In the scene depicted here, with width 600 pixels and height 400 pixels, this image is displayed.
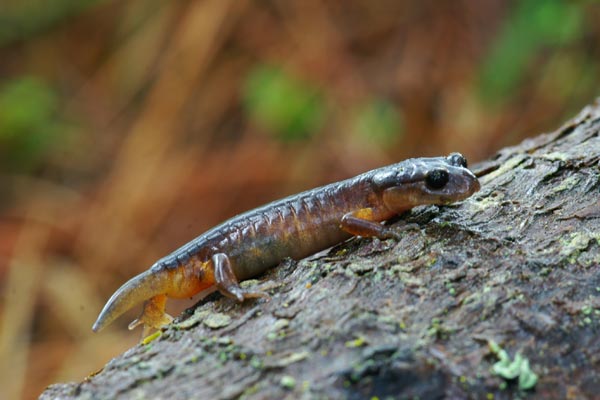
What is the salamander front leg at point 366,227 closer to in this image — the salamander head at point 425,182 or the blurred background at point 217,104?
the salamander head at point 425,182

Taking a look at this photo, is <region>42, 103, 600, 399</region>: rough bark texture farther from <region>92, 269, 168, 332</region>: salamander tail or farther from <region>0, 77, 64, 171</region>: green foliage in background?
<region>0, 77, 64, 171</region>: green foliage in background

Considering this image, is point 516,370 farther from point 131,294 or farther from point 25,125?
point 25,125

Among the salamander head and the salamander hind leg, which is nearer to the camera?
the salamander head

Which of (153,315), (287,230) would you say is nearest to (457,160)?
(287,230)

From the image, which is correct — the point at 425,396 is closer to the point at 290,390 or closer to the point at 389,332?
the point at 389,332

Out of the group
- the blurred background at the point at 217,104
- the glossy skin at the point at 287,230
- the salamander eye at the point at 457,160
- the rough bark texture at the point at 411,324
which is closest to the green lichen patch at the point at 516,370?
the rough bark texture at the point at 411,324

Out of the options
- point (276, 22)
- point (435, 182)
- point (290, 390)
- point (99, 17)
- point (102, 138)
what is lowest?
point (290, 390)

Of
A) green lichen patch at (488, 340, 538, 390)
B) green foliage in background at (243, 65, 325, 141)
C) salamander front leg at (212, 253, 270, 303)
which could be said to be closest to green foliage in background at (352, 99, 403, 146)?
green foliage in background at (243, 65, 325, 141)

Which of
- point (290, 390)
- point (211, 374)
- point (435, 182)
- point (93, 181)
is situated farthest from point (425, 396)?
point (93, 181)
